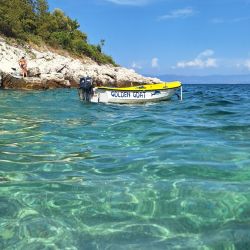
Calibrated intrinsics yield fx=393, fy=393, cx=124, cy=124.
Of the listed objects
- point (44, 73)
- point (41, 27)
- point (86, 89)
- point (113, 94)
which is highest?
point (41, 27)

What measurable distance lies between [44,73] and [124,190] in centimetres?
3153

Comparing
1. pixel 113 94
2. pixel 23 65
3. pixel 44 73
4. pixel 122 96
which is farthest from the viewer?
pixel 44 73

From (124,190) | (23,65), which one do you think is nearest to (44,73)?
(23,65)

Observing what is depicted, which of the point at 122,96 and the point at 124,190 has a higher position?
the point at 122,96

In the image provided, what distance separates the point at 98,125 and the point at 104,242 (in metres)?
8.44

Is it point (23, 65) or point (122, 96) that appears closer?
point (122, 96)

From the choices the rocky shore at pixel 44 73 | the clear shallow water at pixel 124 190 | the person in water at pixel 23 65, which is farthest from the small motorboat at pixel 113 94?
the person in water at pixel 23 65

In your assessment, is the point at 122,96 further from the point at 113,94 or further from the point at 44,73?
the point at 44,73

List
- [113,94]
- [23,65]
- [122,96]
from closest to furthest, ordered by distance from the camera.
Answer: [113,94], [122,96], [23,65]

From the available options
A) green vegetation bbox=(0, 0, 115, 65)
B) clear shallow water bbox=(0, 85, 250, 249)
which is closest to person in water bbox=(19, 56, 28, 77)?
green vegetation bbox=(0, 0, 115, 65)

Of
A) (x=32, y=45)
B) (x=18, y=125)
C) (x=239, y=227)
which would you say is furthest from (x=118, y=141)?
(x=32, y=45)

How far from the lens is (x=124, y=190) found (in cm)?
595

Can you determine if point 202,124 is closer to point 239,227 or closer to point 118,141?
point 118,141

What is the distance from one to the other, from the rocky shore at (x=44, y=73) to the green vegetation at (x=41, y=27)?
287 cm
